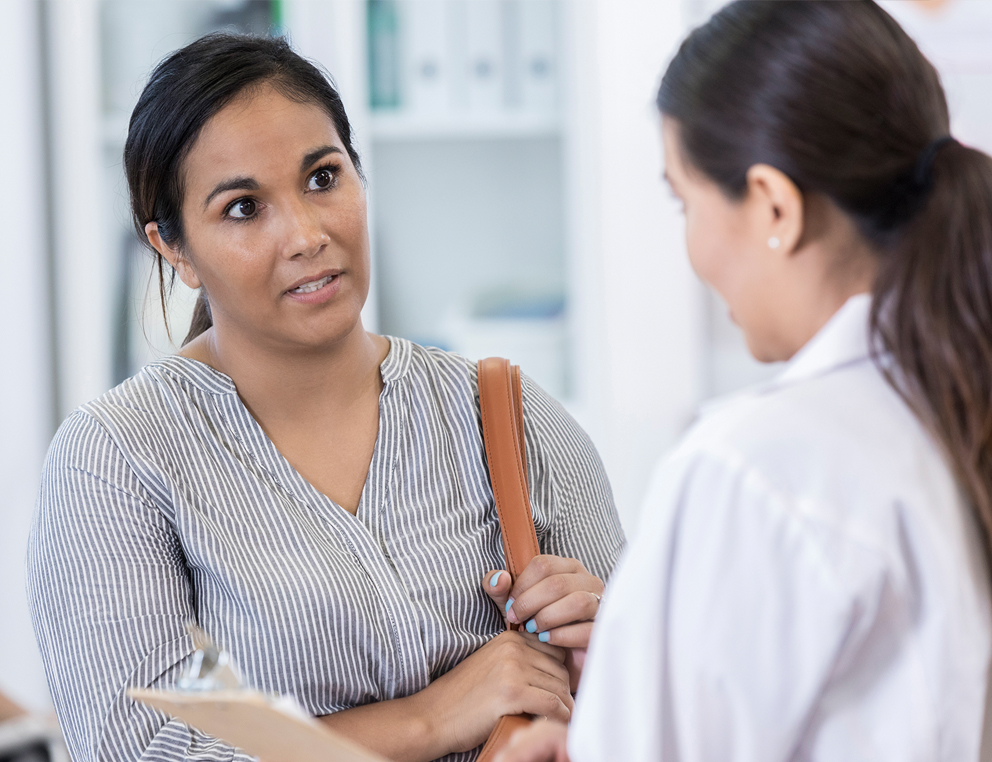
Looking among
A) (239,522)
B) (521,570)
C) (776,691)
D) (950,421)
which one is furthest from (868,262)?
(239,522)

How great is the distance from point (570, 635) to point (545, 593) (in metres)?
0.06

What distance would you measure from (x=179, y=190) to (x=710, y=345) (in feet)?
5.47

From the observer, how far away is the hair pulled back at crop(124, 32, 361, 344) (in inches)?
48.3

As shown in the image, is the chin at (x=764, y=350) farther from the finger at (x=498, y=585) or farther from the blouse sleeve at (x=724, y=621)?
the finger at (x=498, y=585)

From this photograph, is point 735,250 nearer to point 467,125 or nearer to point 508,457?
point 508,457

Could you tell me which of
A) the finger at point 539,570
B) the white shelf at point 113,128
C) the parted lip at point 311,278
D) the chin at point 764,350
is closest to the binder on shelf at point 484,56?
the white shelf at point 113,128

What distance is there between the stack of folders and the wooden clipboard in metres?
2.08

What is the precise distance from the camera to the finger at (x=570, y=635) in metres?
1.18

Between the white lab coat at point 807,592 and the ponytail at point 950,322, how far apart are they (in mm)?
16

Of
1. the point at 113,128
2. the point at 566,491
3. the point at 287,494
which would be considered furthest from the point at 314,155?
the point at 113,128

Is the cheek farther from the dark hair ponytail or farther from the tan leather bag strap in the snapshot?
the tan leather bag strap

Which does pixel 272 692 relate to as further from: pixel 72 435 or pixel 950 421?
pixel 950 421

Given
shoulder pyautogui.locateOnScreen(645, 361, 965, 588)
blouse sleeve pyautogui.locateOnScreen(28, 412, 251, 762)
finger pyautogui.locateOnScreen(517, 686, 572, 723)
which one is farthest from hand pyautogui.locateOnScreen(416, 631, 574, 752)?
shoulder pyautogui.locateOnScreen(645, 361, 965, 588)

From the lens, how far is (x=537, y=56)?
2.62 meters
